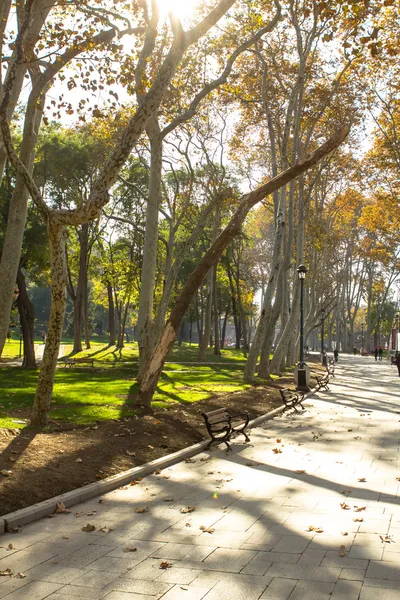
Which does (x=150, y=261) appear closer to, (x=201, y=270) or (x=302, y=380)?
(x=201, y=270)

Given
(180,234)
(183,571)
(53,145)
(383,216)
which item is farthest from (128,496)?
(180,234)

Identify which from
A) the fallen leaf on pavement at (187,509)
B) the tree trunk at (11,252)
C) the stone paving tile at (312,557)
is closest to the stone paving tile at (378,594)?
the stone paving tile at (312,557)

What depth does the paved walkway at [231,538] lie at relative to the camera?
192 inches

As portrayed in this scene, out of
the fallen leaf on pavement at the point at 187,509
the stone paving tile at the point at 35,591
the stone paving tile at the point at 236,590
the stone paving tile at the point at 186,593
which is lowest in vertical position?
the stone paving tile at the point at 35,591

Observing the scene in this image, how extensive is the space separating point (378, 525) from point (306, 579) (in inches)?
68.2

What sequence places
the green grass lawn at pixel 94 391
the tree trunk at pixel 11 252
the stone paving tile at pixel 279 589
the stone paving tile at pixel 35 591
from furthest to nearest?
the green grass lawn at pixel 94 391, the tree trunk at pixel 11 252, the stone paving tile at pixel 35 591, the stone paving tile at pixel 279 589

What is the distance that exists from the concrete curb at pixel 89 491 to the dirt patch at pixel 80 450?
0.18 meters

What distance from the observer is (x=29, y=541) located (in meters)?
6.20

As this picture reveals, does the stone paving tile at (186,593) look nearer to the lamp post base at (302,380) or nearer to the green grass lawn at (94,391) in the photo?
the green grass lawn at (94,391)

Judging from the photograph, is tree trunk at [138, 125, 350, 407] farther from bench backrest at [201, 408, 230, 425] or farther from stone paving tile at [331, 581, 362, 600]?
stone paving tile at [331, 581, 362, 600]

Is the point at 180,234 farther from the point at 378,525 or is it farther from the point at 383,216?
the point at 378,525

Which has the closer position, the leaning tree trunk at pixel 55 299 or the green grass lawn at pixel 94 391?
the leaning tree trunk at pixel 55 299

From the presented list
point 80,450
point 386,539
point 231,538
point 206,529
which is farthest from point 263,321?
point 386,539

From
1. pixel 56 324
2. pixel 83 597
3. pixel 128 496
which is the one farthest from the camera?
pixel 56 324
